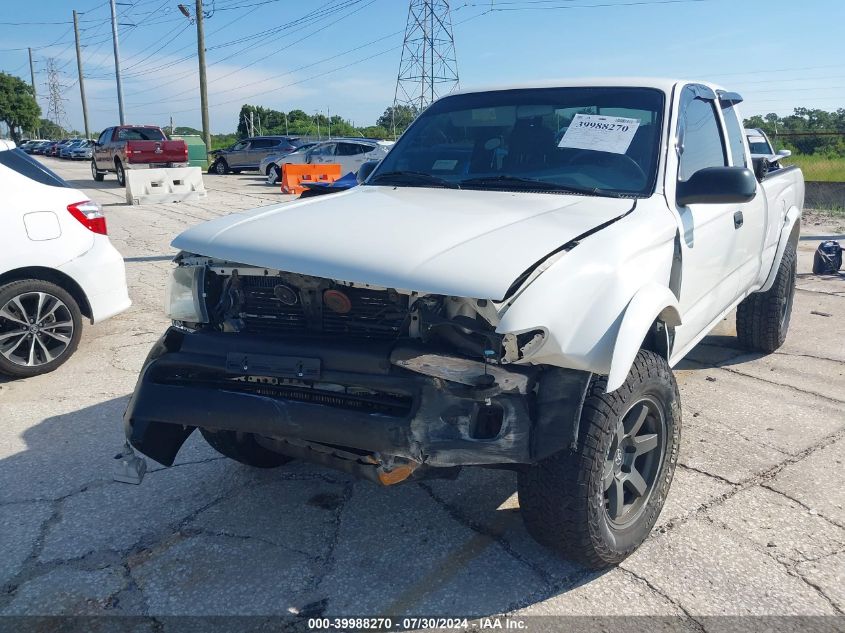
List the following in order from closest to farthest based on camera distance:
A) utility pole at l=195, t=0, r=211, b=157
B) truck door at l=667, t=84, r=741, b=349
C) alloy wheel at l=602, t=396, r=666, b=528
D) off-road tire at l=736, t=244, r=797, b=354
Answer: alloy wheel at l=602, t=396, r=666, b=528
truck door at l=667, t=84, r=741, b=349
off-road tire at l=736, t=244, r=797, b=354
utility pole at l=195, t=0, r=211, b=157

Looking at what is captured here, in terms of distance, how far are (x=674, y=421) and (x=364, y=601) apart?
4.71ft

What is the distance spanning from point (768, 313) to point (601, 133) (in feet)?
8.69

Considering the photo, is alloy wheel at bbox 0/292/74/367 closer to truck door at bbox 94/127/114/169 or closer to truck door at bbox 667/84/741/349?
truck door at bbox 667/84/741/349

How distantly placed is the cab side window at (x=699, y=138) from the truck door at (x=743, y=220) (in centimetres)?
18

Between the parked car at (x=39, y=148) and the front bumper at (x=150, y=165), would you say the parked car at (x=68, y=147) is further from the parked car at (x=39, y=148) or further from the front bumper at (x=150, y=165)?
the front bumper at (x=150, y=165)

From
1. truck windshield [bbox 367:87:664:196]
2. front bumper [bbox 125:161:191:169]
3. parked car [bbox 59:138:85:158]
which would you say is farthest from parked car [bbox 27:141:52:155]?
truck windshield [bbox 367:87:664:196]

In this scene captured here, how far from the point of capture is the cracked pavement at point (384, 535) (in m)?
2.62

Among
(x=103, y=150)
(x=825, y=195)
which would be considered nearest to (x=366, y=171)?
(x=825, y=195)

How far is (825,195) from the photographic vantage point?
50.8ft

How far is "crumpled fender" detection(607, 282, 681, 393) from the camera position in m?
2.40

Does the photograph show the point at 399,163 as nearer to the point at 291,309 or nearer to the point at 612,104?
the point at 612,104

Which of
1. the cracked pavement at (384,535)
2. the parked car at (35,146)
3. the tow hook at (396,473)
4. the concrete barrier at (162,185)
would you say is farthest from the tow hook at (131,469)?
the parked car at (35,146)

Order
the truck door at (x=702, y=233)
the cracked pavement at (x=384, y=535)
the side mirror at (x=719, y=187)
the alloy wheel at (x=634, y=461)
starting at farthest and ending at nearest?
the truck door at (x=702, y=233) → the side mirror at (x=719, y=187) → the alloy wheel at (x=634, y=461) → the cracked pavement at (x=384, y=535)

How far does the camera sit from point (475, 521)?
3.16 m
